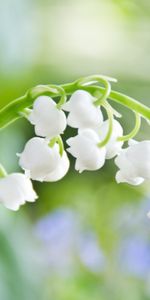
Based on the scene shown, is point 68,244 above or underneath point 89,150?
underneath

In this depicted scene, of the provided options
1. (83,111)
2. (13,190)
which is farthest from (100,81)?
(13,190)

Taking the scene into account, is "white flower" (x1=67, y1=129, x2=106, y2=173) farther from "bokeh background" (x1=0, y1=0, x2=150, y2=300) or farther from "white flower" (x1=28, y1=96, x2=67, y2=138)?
"bokeh background" (x1=0, y1=0, x2=150, y2=300)

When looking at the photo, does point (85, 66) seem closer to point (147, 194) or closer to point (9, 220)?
point (147, 194)

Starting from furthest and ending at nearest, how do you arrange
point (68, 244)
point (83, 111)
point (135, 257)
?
1. point (135, 257)
2. point (68, 244)
3. point (83, 111)

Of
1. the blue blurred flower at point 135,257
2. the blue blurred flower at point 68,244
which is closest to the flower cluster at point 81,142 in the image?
the blue blurred flower at point 68,244

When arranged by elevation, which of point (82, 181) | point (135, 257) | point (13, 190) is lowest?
point (135, 257)

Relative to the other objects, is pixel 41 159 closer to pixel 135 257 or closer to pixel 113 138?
pixel 113 138
